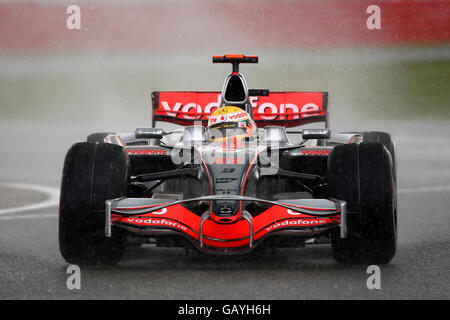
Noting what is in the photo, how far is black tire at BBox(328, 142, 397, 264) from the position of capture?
5887 mm

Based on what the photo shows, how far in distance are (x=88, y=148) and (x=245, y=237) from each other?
4.47 feet

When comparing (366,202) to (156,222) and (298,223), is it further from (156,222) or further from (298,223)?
(156,222)

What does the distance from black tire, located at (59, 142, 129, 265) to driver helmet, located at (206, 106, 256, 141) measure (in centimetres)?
144

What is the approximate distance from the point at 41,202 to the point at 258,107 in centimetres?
304

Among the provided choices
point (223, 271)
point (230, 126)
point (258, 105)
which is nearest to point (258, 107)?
point (258, 105)

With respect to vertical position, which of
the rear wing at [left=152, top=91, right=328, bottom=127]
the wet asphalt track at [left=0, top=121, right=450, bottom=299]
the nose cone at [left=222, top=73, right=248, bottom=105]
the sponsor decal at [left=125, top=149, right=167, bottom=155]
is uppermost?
the nose cone at [left=222, top=73, right=248, bottom=105]

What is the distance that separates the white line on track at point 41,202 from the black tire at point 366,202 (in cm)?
484

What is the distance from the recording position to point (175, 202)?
5957 mm

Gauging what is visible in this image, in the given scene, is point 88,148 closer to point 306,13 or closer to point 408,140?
point 408,140

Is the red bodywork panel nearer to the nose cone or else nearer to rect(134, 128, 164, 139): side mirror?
rect(134, 128, 164, 139): side mirror

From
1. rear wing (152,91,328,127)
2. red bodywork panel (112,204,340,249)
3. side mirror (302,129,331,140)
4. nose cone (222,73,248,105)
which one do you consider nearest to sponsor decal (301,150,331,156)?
side mirror (302,129,331,140)

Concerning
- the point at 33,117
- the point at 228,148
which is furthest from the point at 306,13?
the point at 228,148

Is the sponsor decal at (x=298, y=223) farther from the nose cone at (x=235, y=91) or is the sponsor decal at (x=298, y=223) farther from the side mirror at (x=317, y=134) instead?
the nose cone at (x=235, y=91)
